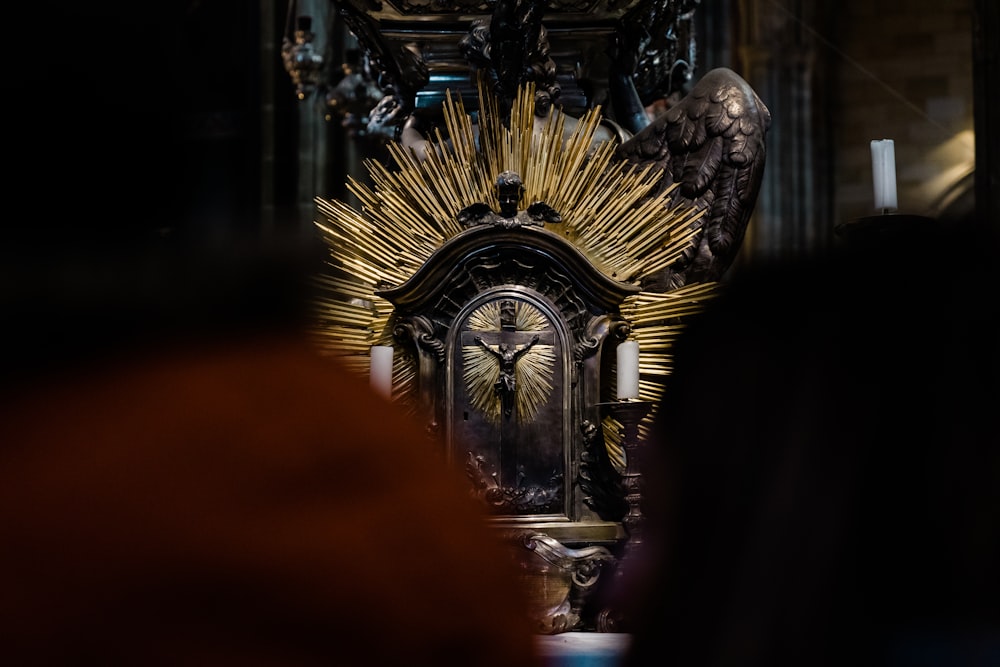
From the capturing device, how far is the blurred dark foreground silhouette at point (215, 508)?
1.82 feet

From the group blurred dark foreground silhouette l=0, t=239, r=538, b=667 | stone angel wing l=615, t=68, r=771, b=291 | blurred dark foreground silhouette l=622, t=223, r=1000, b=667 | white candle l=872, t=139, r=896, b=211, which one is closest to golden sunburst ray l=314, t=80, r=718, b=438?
stone angel wing l=615, t=68, r=771, b=291

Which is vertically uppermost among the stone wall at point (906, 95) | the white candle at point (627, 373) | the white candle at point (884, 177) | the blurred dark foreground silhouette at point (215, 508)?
the stone wall at point (906, 95)

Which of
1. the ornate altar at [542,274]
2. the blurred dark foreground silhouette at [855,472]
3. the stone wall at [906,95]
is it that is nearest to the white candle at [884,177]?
the ornate altar at [542,274]

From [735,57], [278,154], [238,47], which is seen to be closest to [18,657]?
[278,154]

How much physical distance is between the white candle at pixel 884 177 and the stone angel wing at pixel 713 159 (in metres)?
0.72

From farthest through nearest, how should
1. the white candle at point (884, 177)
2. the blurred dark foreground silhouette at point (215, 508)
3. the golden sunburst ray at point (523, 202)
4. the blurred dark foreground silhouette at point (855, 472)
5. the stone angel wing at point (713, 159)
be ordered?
the stone angel wing at point (713, 159) < the golden sunburst ray at point (523, 202) < the white candle at point (884, 177) < the blurred dark foreground silhouette at point (855, 472) < the blurred dark foreground silhouette at point (215, 508)

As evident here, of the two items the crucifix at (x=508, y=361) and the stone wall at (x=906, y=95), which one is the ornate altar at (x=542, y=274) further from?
the stone wall at (x=906, y=95)

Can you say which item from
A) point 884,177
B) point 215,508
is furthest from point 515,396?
point 215,508

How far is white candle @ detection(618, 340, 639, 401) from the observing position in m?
3.62

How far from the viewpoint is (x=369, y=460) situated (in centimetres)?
60

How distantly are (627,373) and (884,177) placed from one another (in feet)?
2.68

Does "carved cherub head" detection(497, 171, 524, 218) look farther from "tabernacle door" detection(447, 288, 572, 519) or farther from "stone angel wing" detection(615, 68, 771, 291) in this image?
"stone angel wing" detection(615, 68, 771, 291)

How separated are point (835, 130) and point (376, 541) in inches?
503

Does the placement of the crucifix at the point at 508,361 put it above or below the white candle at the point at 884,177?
below
